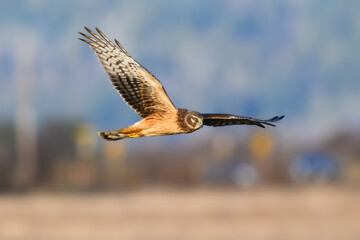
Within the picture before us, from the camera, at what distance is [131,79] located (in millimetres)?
7453

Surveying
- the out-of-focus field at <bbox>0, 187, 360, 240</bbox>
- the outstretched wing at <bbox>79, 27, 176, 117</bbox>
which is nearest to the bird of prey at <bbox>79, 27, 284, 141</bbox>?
the outstretched wing at <bbox>79, 27, 176, 117</bbox>

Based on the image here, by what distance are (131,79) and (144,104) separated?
595mm

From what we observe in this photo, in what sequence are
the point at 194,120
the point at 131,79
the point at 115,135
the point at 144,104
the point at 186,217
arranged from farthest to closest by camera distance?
the point at 186,217
the point at 131,79
the point at 144,104
the point at 115,135
the point at 194,120

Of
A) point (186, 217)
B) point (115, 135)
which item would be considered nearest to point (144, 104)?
point (115, 135)

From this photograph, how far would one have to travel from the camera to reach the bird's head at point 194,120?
6336 millimetres

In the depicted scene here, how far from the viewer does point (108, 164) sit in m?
42.5

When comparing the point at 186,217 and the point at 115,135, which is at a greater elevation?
the point at 186,217

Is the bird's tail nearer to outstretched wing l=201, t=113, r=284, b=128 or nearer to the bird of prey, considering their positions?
the bird of prey

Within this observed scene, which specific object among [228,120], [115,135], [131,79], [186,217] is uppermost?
[186,217]

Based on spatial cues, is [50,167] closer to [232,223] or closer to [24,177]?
[24,177]

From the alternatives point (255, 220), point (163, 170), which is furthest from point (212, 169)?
point (255, 220)

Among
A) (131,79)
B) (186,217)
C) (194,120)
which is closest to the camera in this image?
(194,120)

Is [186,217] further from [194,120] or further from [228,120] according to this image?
[194,120]

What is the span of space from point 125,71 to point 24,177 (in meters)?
29.9
